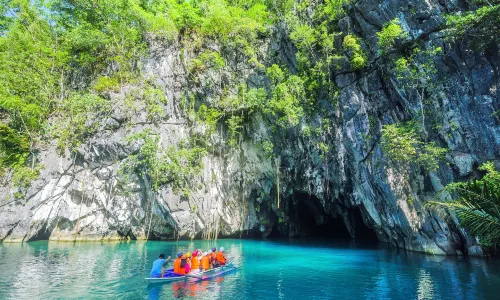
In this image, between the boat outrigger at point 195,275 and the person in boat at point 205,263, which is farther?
the person in boat at point 205,263

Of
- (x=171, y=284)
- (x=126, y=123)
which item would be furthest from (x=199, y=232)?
(x=171, y=284)

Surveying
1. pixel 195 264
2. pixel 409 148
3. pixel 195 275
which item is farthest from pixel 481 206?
pixel 195 264

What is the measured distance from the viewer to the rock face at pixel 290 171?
16.1 meters

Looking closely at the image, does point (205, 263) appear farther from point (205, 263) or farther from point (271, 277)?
point (271, 277)

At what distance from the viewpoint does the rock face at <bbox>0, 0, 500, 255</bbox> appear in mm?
16109

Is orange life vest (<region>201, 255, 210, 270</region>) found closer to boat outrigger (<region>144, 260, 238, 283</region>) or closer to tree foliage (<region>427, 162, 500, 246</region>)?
boat outrigger (<region>144, 260, 238, 283</region>)

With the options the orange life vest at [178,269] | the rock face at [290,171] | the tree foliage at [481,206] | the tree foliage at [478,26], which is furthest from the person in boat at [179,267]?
the tree foliage at [478,26]

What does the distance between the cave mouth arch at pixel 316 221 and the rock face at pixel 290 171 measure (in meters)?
0.19

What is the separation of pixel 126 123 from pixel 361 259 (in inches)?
755

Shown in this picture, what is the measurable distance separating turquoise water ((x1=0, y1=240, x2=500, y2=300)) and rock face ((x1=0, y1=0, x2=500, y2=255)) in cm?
383

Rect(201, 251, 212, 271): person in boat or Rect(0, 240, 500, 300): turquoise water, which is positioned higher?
Rect(201, 251, 212, 271): person in boat

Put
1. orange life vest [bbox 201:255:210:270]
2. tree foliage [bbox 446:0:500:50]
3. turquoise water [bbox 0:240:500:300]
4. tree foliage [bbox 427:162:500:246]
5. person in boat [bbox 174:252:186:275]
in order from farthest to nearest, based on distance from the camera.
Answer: tree foliage [bbox 446:0:500:50]
orange life vest [bbox 201:255:210:270]
person in boat [bbox 174:252:186:275]
turquoise water [bbox 0:240:500:300]
tree foliage [bbox 427:162:500:246]

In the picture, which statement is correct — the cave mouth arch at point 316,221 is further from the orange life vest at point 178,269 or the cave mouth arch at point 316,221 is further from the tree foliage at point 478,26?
the orange life vest at point 178,269

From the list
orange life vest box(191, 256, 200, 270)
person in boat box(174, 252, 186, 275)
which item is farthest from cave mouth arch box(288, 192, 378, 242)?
person in boat box(174, 252, 186, 275)
